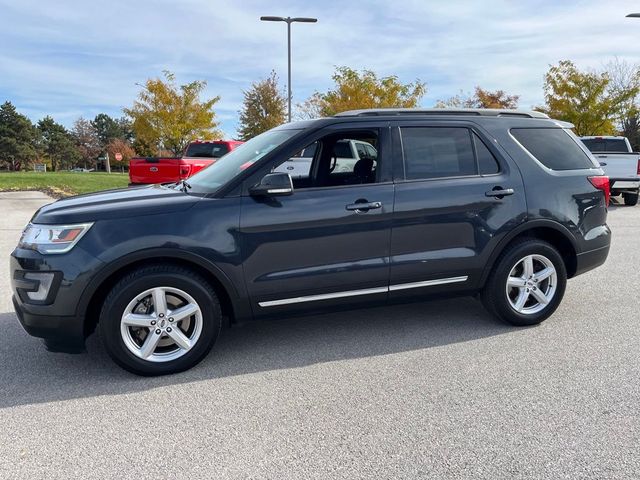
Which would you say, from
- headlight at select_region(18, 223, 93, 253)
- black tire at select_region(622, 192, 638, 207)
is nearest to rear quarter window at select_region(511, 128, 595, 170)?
headlight at select_region(18, 223, 93, 253)

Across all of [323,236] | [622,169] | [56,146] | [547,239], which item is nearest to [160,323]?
[323,236]

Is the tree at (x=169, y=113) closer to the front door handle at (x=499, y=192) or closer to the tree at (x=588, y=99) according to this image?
the tree at (x=588, y=99)

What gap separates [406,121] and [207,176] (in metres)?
1.66

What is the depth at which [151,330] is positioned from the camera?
3.52m

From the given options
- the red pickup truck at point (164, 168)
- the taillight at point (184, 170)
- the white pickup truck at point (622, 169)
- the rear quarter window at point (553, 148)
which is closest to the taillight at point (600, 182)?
the rear quarter window at point (553, 148)

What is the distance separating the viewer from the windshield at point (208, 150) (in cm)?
1470

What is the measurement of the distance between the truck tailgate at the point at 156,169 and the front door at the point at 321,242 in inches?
393

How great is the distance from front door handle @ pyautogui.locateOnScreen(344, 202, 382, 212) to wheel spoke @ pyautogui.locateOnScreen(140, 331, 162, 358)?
1.61 m

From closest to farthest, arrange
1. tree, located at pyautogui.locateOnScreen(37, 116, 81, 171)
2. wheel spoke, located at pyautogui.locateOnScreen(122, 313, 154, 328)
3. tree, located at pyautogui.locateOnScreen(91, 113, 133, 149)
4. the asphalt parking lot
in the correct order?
1. the asphalt parking lot
2. wheel spoke, located at pyautogui.locateOnScreen(122, 313, 154, 328)
3. tree, located at pyautogui.locateOnScreen(37, 116, 81, 171)
4. tree, located at pyautogui.locateOnScreen(91, 113, 133, 149)

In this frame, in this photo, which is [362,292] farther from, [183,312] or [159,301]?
[159,301]

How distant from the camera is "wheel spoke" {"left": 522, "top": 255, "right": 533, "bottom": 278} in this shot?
174 inches

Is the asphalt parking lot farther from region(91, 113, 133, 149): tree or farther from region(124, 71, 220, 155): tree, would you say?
region(91, 113, 133, 149): tree

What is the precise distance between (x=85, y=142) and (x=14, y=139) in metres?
20.5

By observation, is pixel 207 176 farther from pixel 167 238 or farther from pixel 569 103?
pixel 569 103
